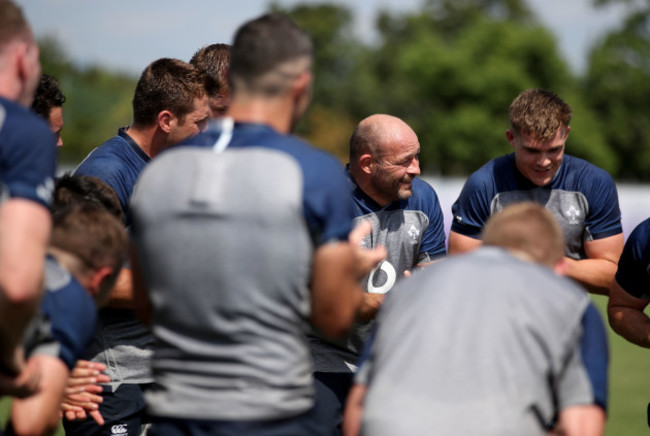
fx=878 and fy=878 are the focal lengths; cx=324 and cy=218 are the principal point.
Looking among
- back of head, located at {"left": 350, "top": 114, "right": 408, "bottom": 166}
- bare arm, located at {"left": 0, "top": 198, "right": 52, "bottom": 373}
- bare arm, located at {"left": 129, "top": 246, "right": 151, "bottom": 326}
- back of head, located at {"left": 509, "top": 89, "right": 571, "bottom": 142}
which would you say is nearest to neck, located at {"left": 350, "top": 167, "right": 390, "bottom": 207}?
back of head, located at {"left": 350, "top": 114, "right": 408, "bottom": 166}

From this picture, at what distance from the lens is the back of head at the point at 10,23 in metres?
3.11

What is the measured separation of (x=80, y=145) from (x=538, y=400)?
5438 centimetres

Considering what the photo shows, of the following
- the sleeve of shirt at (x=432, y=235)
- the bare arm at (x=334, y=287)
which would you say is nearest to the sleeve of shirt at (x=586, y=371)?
the bare arm at (x=334, y=287)

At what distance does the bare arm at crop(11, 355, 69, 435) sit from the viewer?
3156mm

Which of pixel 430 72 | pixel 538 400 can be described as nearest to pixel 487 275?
pixel 538 400

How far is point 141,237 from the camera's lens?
3.12 metres

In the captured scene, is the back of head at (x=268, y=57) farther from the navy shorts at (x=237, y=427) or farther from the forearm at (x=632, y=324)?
the forearm at (x=632, y=324)

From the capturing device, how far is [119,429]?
16.4 ft

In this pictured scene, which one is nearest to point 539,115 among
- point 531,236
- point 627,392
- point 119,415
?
point 531,236

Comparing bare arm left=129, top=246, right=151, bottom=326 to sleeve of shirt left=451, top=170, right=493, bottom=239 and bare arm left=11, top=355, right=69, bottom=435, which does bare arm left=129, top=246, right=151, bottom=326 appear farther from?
sleeve of shirt left=451, top=170, right=493, bottom=239

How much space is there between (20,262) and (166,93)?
257 centimetres

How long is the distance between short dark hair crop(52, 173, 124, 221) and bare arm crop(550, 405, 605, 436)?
2314 millimetres

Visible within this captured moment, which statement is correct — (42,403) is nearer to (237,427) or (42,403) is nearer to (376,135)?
(237,427)

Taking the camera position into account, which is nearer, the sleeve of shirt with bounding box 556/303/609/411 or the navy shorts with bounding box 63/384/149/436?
the sleeve of shirt with bounding box 556/303/609/411
